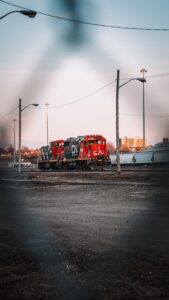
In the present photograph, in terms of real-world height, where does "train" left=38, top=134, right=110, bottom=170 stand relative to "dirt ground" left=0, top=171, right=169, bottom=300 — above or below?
above

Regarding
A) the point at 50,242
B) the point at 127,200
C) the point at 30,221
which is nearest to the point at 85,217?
the point at 30,221

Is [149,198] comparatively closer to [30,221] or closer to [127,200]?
[127,200]

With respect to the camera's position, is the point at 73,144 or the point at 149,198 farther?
the point at 73,144

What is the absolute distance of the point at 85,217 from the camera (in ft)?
45.8

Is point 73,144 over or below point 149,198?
over

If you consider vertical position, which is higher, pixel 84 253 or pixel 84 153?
pixel 84 153

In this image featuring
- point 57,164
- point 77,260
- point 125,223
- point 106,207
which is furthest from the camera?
point 57,164

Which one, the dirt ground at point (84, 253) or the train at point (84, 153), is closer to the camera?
the dirt ground at point (84, 253)

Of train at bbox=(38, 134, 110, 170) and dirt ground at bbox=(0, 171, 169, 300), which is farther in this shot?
train at bbox=(38, 134, 110, 170)

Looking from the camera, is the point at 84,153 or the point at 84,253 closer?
the point at 84,253

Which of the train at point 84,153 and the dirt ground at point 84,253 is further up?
the train at point 84,153

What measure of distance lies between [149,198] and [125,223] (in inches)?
313

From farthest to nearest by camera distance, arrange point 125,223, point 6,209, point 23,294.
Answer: point 6,209
point 125,223
point 23,294

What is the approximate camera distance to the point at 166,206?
1616cm
